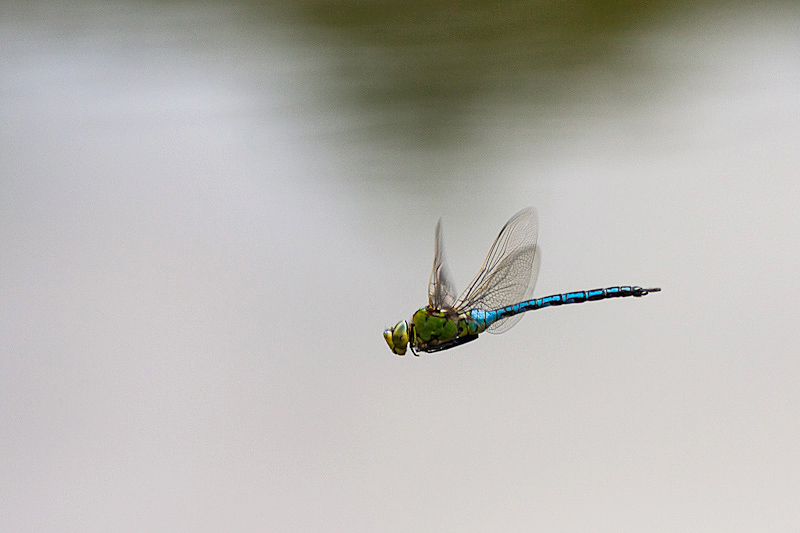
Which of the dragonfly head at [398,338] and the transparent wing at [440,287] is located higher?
the transparent wing at [440,287]

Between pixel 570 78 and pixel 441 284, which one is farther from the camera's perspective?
pixel 441 284

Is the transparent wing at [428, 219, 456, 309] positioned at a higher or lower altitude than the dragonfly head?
higher

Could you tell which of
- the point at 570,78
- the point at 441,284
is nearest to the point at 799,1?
the point at 570,78

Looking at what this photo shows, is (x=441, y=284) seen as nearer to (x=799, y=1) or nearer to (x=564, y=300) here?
(x=564, y=300)
